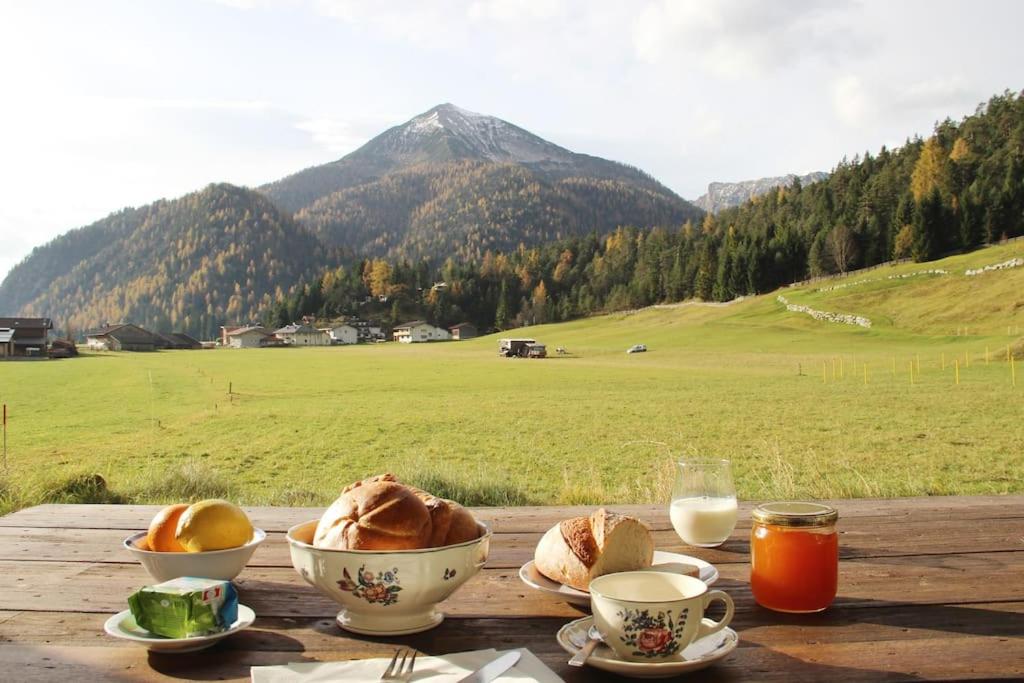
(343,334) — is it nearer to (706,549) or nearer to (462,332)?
(462,332)

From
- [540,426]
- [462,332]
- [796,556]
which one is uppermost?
[462,332]

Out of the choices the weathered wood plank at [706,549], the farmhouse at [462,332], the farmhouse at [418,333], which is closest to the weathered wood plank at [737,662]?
the weathered wood plank at [706,549]

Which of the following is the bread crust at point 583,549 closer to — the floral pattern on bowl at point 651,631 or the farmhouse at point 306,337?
the floral pattern on bowl at point 651,631

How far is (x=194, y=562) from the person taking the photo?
1.89 meters

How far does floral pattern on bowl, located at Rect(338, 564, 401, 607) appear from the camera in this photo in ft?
5.32

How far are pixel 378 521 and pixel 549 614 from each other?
1.65 ft

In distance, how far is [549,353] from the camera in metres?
77.8

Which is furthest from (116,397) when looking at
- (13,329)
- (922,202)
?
(922,202)

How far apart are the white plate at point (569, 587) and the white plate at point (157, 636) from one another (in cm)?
65

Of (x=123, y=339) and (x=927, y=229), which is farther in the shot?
(x=123, y=339)

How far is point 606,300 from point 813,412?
111 metres

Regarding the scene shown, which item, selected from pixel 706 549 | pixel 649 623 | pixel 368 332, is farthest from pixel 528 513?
pixel 368 332

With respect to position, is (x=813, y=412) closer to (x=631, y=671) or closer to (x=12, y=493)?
(x=12, y=493)

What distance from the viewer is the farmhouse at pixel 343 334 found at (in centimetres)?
14012
